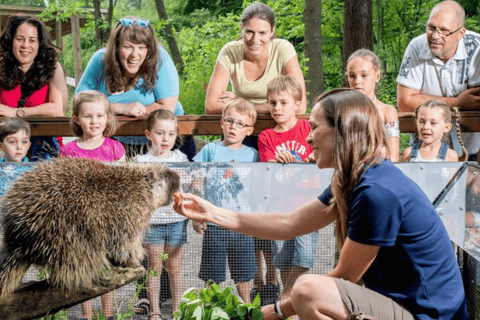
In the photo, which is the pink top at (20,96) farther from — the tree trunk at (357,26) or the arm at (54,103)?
the tree trunk at (357,26)

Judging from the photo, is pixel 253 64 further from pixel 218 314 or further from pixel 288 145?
pixel 218 314

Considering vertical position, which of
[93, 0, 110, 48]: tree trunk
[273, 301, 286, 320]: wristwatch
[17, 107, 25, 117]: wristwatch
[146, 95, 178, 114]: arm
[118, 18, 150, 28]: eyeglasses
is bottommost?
[273, 301, 286, 320]: wristwatch

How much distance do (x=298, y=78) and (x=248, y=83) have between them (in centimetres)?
41

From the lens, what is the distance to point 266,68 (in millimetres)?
5414

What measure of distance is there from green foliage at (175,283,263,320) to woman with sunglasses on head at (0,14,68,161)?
6.81ft

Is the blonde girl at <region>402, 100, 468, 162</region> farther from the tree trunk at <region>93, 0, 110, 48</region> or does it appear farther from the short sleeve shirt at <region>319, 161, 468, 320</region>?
the tree trunk at <region>93, 0, 110, 48</region>

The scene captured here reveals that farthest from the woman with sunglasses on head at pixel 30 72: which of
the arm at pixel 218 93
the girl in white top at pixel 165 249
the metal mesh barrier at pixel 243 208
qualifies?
the metal mesh barrier at pixel 243 208

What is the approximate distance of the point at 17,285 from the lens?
123 inches

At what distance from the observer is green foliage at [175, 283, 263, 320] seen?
11.4 feet

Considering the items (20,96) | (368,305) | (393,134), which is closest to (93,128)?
(20,96)

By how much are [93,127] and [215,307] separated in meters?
1.76

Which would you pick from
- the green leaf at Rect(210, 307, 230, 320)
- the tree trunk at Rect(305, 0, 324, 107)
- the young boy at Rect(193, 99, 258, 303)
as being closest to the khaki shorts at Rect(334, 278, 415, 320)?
the green leaf at Rect(210, 307, 230, 320)

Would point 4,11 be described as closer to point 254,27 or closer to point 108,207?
point 254,27

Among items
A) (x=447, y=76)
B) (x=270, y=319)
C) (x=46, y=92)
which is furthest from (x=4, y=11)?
(x=270, y=319)
